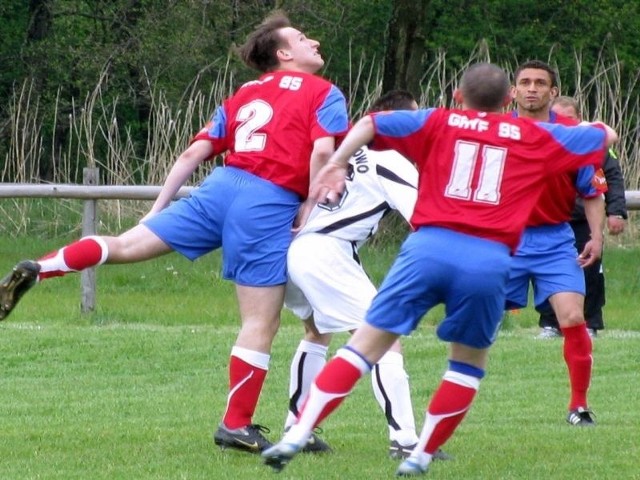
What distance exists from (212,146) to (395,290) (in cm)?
158

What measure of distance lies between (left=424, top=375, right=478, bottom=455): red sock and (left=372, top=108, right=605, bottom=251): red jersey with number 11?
25.8 inches

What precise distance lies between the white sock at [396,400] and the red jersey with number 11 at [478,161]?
3.61 ft

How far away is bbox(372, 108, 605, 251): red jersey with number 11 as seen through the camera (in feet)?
17.0

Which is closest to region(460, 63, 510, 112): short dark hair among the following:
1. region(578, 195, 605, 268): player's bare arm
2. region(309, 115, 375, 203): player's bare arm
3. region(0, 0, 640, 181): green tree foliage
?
region(309, 115, 375, 203): player's bare arm

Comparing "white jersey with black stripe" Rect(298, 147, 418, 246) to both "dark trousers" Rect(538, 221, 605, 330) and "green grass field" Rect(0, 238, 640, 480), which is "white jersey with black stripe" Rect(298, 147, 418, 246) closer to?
"green grass field" Rect(0, 238, 640, 480)

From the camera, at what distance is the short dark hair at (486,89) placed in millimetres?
5297

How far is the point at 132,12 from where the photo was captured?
34.1 metres

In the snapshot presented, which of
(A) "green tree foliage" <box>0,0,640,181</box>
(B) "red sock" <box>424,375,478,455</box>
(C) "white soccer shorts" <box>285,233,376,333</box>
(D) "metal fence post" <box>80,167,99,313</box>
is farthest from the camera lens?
(A) "green tree foliage" <box>0,0,640,181</box>

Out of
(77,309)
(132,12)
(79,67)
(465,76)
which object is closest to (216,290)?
(77,309)

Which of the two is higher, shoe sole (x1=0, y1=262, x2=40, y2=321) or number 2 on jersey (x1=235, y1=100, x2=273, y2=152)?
number 2 on jersey (x1=235, y1=100, x2=273, y2=152)

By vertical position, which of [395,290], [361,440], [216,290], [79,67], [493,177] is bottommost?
[79,67]

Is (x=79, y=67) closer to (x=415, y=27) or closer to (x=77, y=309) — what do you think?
(x=415, y=27)

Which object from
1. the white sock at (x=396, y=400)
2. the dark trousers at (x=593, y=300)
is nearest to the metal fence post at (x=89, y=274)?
the dark trousers at (x=593, y=300)

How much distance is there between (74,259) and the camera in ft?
20.0
